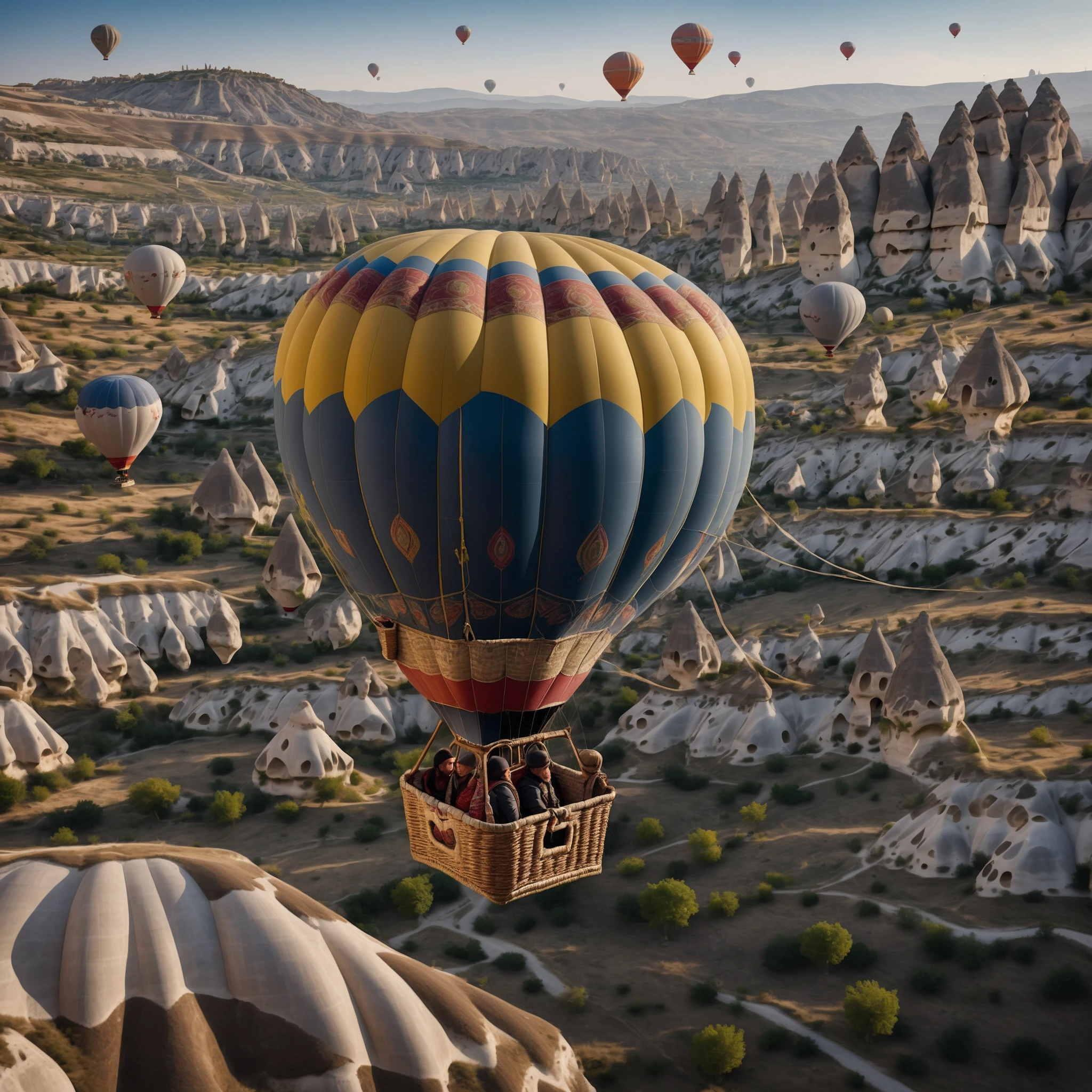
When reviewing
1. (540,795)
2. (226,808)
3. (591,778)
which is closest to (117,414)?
(226,808)

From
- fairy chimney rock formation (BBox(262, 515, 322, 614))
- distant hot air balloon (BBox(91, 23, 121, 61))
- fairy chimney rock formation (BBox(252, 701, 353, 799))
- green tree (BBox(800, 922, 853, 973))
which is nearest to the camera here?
green tree (BBox(800, 922, 853, 973))

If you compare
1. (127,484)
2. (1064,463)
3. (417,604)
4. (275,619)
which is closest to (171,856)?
(417,604)

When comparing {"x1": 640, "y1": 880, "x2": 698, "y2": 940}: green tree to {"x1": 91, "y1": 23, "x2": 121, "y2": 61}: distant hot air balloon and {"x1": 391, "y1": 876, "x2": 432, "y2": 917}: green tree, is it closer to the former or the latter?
{"x1": 391, "y1": 876, "x2": 432, "y2": 917}: green tree

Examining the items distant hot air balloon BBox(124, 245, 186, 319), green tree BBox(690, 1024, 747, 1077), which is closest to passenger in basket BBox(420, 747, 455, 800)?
green tree BBox(690, 1024, 747, 1077)

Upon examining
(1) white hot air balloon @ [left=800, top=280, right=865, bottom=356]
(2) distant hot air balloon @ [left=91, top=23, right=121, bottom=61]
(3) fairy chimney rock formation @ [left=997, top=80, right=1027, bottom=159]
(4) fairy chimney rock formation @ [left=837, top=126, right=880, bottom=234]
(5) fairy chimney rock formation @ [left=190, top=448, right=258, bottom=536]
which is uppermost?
(2) distant hot air balloon @ [left=91, top=23, right=121, bottom=61]

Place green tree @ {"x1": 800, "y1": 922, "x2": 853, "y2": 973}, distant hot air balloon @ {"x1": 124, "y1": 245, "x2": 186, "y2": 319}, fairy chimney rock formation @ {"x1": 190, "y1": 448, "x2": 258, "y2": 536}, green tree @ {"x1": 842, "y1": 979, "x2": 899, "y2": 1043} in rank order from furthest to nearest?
distant hot air balloon @ {"x1": 124, "y1": 245, "x2": 186, "y2": 319} → fairy chimney rock formation @ {"x1": 190, "y1": 448, "x2": 258, "y2": 536} → green tree @ {"x1": 800, "y1": 922, "x2": 853, "y2": 973} → green tree @ {"x1": 842, "y1": 979, "x2": 899, "y2": 1043}

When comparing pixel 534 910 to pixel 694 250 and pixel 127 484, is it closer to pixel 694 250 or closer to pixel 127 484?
pixel 127 484
